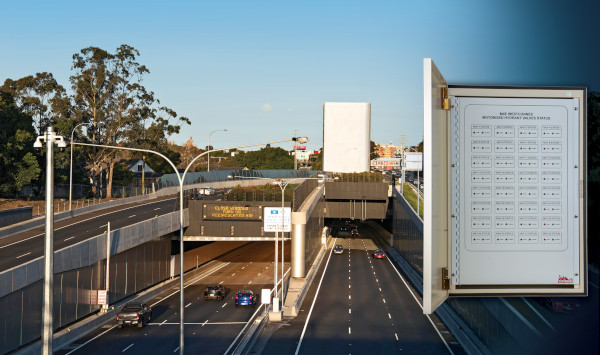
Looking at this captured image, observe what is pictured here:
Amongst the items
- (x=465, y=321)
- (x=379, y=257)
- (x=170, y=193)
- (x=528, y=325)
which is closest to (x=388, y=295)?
(x=465, y=321)

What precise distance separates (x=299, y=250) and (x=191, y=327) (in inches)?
685

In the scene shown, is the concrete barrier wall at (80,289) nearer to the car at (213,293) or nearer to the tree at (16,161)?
the car at (213,293)

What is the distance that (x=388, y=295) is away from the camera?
1981 inches

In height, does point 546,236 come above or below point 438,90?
below

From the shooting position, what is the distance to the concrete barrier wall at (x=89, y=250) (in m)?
29.6

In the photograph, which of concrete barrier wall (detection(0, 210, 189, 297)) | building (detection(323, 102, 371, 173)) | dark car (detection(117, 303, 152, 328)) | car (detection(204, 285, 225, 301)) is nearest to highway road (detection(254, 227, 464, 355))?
car (detection(204, 285, 225, 301))

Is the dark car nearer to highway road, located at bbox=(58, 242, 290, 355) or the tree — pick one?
highway road, located at bbox=(58, 242, 290, 355)

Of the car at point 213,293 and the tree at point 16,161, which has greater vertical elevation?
the tree at point 16,161

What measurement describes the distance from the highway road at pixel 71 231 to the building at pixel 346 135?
102 feet

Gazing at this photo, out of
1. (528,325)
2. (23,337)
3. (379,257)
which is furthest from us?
(379,257)

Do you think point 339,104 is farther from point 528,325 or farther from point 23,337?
point 23,337

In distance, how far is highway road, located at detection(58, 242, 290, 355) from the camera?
33.4 meters

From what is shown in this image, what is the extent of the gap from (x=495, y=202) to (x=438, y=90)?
1335 millimetres

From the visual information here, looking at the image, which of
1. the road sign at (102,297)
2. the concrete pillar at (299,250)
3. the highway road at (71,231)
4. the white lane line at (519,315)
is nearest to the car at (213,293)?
the concrete pillar at (299,250)
